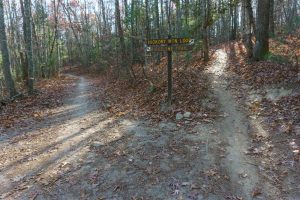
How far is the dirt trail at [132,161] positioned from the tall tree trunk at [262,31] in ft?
11.6

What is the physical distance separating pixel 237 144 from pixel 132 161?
2.28 m

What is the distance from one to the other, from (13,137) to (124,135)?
310cm

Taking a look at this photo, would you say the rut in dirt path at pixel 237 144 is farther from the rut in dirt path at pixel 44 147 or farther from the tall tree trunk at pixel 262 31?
the rut in dirt path at pixel 44 147

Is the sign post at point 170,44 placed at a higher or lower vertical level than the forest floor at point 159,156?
higher

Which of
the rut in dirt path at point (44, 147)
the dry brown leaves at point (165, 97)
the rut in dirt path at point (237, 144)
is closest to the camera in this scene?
the rut in dirt path at point (237, 144)

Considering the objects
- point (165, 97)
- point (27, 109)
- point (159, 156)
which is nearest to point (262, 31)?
point (165, 97)

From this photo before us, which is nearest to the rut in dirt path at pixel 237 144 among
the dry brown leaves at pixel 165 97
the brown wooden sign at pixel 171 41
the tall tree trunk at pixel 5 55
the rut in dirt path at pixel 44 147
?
the dry brown leaves at pixel 165 97

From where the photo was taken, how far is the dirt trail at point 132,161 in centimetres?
479

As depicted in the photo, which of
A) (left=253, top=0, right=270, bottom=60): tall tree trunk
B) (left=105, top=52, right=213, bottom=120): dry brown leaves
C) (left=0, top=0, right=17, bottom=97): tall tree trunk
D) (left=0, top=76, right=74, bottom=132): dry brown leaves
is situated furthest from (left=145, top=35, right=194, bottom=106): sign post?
(left=0, top=0, right=17, bottom=97): tall tree trunk

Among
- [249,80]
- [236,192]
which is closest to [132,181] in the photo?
[236,192]

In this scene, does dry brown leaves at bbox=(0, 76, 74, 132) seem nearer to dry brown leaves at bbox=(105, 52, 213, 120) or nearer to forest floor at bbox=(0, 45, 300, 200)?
forest floor at bbox=(0, 45, 300, 200)

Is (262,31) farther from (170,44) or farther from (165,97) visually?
(165,97)

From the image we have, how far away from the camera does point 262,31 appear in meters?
10.8

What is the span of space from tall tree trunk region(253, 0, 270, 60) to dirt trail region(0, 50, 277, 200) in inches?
139
